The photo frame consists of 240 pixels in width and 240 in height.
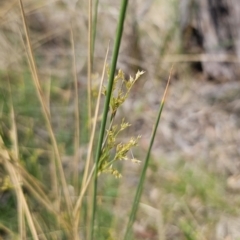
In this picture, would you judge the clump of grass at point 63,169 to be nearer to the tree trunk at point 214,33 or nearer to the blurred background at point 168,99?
the blurred background at point 168,99

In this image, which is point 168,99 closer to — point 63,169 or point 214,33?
point 214,33

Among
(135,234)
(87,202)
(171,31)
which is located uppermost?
(171,31)

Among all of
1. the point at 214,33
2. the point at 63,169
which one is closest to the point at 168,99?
the point at 214,33

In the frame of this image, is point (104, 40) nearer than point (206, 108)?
No

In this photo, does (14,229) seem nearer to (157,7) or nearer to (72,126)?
(72,126)

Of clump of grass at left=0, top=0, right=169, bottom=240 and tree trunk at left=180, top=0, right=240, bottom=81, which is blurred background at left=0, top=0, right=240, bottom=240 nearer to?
tree trunk at left=180, top=0, right=240, bottom=81

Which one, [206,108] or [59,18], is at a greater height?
[59,18]

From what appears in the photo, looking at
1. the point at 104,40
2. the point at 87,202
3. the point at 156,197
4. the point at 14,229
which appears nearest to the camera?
the point at 87,202

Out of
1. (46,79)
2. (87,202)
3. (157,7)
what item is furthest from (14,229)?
(157,7)
